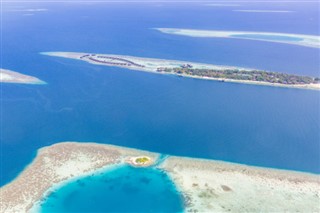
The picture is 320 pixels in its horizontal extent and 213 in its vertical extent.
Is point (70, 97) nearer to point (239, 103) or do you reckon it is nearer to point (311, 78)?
point (239, 103)

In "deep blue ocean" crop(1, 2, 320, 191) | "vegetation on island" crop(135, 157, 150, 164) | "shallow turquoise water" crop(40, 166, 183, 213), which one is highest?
"deep blue ocean" crop(1, 2, 320, 191)

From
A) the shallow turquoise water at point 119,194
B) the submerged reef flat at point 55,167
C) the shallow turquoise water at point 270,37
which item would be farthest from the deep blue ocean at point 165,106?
the shallow turquoise water at point 270,37

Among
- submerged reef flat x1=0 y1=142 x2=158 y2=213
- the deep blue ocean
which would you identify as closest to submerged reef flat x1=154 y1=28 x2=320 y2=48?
the deep blue ocean

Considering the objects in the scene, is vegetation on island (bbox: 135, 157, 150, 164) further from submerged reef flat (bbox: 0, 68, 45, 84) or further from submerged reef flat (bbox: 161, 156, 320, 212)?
submerged reef flat (bbox: 0, 68, 45, 84)

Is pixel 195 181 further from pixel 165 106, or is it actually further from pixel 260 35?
pixel 260 35

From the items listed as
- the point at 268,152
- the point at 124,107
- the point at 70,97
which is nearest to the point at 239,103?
the point at 268,152

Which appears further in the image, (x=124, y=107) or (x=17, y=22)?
(x=17, y=22)

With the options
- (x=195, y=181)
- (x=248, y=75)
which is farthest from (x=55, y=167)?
(x=248, y=75)

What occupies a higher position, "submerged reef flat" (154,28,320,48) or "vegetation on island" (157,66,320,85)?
"submerged reef flat" (154,28,320,48)
